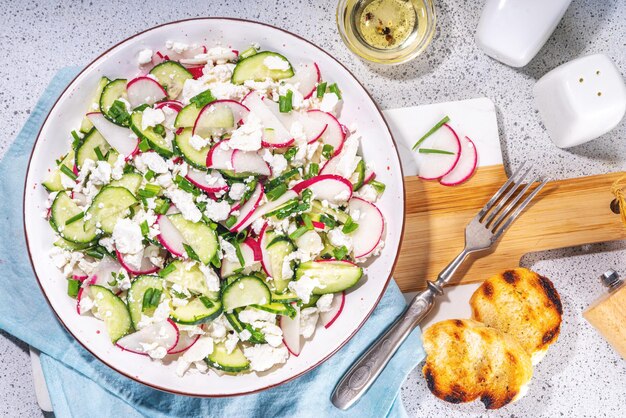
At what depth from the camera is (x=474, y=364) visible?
1603 mm

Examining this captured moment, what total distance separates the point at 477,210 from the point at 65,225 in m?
1.04

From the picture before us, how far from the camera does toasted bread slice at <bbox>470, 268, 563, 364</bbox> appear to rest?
164 centimetres

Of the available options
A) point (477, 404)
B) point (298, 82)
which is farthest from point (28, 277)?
point (477, 404)

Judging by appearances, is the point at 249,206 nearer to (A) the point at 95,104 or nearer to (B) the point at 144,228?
(B) the point at 144,228

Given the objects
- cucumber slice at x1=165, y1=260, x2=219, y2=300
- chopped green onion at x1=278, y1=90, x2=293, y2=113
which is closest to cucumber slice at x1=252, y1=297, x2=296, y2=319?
cucumber slice at x1=165, y1=260, x2=219, y2=300

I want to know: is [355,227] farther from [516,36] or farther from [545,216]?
[516,36]

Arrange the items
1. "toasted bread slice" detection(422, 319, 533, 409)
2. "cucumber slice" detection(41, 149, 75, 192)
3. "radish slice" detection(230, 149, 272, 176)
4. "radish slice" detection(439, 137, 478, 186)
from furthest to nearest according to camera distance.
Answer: "radish slice" detection(439, 137, 478, 186) → "toasted bread slice" detection(422, 319, 533, 409) → "cucumber slice" detection(41, 149, 75, 192) → "radish slice" detection(230, 149, 272, 176)

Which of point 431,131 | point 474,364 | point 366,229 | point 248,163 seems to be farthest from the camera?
point 431,131

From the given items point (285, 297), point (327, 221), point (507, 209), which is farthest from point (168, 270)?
point (507, 209)

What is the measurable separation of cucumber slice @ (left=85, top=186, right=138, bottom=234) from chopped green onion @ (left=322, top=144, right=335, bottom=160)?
445mm

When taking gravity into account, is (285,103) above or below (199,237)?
above

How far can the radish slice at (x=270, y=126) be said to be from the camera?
1.39 meters

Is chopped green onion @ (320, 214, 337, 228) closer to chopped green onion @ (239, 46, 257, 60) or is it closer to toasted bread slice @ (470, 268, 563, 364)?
chopped green onion @ (239, 46, 257, 60)

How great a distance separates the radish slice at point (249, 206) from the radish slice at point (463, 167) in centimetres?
56
